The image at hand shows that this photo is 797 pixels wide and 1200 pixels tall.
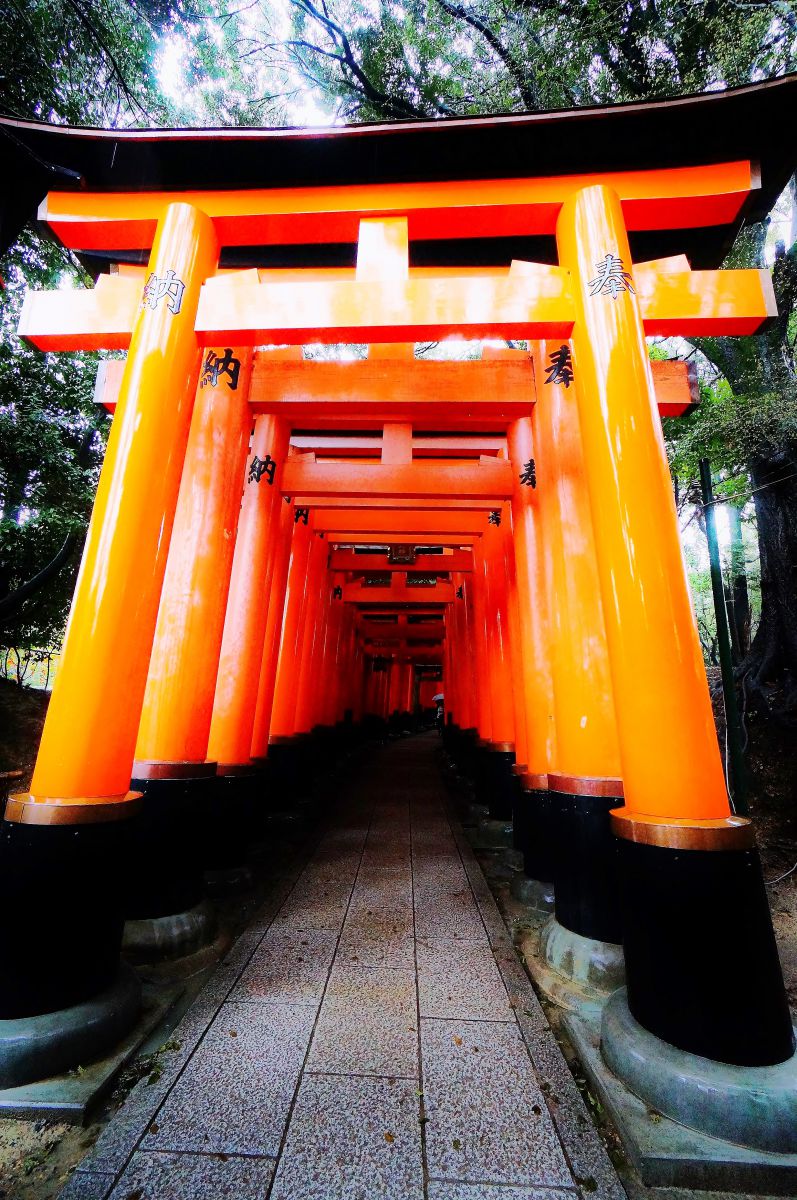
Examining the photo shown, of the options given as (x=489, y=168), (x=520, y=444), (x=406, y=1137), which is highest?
(x=489, y=168)

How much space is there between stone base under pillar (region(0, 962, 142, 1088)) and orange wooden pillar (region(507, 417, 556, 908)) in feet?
9.30

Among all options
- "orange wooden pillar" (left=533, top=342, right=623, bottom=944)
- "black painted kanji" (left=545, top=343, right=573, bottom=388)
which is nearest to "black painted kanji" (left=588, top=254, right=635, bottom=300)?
"orange wooden pillar" (left=533, top=342, right=623, bottom=944)

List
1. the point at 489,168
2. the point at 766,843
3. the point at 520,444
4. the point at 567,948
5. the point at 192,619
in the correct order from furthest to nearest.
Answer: the point at 766,843
the point at 520,444
the point at 192,619
the point at 489,168
the point at 567,948

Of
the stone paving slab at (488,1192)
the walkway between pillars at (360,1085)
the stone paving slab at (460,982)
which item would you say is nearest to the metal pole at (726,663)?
the walkway between pillars at (360,1085)

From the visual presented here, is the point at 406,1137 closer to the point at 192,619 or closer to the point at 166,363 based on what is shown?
the point at 192,619

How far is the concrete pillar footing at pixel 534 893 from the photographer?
420 centimetres

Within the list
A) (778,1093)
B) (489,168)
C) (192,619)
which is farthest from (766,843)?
(489,168)

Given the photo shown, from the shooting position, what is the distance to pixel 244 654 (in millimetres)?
5098

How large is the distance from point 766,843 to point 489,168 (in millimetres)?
8103

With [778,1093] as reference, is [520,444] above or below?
above

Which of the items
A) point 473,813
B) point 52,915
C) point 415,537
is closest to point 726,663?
point 473,813

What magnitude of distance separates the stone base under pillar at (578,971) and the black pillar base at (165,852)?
246cm

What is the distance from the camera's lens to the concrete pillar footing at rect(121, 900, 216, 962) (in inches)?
128

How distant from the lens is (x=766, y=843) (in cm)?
655
